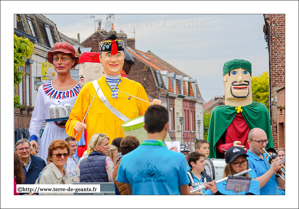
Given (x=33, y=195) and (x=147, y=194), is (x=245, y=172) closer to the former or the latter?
(x=147, y=194)

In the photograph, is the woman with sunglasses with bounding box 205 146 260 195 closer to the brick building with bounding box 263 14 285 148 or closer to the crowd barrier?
the brick building with bounding box 263 14 285 148

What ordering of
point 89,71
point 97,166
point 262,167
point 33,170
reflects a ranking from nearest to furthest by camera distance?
1. point 97,166
2. point 262,167
3. point 33,170
4. point 89,71

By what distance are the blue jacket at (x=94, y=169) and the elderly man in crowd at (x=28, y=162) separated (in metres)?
0.92

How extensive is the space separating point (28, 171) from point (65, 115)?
4.31 feet

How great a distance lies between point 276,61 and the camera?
7219mm

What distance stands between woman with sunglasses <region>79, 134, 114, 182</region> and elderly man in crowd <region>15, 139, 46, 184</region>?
3.06ft

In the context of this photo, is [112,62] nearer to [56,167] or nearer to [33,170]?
[33,170]

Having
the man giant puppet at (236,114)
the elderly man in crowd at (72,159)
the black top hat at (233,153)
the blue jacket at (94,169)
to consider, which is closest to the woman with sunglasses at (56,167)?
the blue jacket at (94,169)

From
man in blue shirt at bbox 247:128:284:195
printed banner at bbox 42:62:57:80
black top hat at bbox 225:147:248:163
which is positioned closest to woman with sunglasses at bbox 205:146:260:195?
black top hat at bbox 225:147:248:163

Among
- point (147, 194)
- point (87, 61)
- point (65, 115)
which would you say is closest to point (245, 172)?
point (147, 194)

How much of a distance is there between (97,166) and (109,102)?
1729 millimetres

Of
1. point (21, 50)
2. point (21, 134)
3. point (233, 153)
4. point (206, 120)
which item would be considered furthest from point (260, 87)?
point (21, 50)

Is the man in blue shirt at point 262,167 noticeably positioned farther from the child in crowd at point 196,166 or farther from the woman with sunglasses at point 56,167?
the woman with sunglasses at point 56,167

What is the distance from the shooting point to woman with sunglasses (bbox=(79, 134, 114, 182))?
5.87 meters
